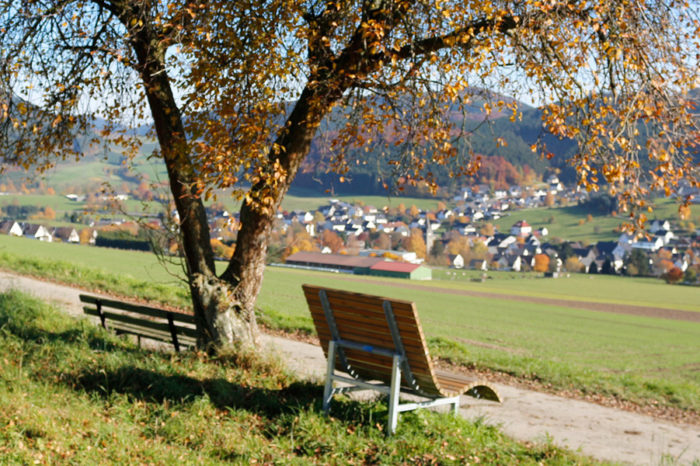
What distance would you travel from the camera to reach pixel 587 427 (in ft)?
24.6

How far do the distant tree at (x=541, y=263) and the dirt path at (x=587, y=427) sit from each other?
106289 mm

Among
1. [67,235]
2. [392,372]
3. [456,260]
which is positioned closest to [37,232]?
[67,235]

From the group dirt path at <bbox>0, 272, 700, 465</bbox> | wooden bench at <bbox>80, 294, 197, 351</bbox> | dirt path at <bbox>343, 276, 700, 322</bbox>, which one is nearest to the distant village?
dirt path at <bbox>343, 276, 700, 322</bbox>

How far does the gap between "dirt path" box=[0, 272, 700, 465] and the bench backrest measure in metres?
0.86

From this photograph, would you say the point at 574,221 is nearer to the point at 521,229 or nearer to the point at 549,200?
the point at 521,229

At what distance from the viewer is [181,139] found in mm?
8258

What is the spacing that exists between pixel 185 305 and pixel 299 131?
9.28 meters

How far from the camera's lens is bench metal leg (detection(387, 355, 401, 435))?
18.0 ft

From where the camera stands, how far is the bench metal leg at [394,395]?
550 cm

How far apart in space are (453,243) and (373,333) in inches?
4987

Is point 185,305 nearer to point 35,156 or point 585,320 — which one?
point 35,156

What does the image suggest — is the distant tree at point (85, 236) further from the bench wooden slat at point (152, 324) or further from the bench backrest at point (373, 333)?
the bench backrest at point (373, 333)

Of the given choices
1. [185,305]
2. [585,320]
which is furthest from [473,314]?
[185,305]

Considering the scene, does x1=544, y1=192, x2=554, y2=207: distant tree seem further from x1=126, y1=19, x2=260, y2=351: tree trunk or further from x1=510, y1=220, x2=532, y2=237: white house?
x1=126, y1=19, x2=260, y2=351: tree trunk
